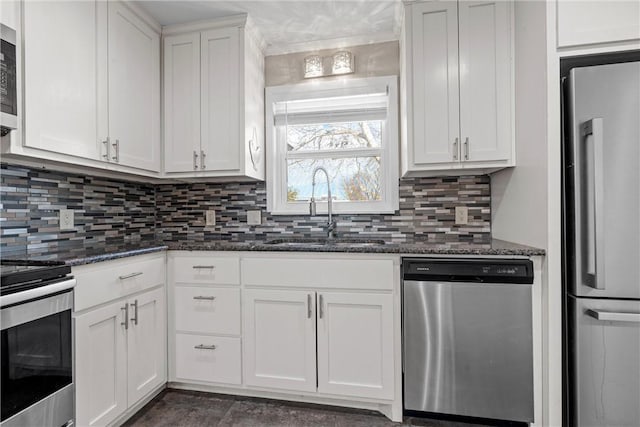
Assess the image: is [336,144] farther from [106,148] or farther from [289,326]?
[106,148]

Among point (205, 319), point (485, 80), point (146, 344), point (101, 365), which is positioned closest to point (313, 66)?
point (485, 80)

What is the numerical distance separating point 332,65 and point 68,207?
6.38 ft

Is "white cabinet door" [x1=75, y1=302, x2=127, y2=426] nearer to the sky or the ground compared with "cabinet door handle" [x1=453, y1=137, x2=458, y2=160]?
nearer to the ground

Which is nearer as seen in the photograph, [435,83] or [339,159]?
[435,83]

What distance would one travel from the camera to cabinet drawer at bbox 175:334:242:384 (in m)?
1.93

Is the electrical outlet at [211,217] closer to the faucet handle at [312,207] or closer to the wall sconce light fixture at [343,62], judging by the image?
the faucet handle at [312,207]

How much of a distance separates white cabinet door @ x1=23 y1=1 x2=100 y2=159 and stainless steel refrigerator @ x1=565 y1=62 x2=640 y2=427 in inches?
89.6

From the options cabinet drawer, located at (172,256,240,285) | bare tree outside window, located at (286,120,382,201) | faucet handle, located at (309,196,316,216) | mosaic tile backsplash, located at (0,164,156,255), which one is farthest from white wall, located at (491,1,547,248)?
mosaic tile backsplash, located at (0,164,156,255)

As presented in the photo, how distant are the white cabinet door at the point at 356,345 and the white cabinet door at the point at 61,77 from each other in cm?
146

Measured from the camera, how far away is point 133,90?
2037 millimetres

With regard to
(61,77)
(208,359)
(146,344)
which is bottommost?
(208,359)

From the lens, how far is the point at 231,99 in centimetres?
221

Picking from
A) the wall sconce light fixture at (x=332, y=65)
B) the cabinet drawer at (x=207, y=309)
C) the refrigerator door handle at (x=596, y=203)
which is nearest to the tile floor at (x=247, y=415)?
the cabinet drawer at (x=207, y=309)

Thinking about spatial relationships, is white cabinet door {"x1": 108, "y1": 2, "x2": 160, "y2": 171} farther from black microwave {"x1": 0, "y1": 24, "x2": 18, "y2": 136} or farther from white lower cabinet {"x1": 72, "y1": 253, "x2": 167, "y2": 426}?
white lower cabinet {"x1": 72, "y1": 253, "x2": 167, "y2": 426}
